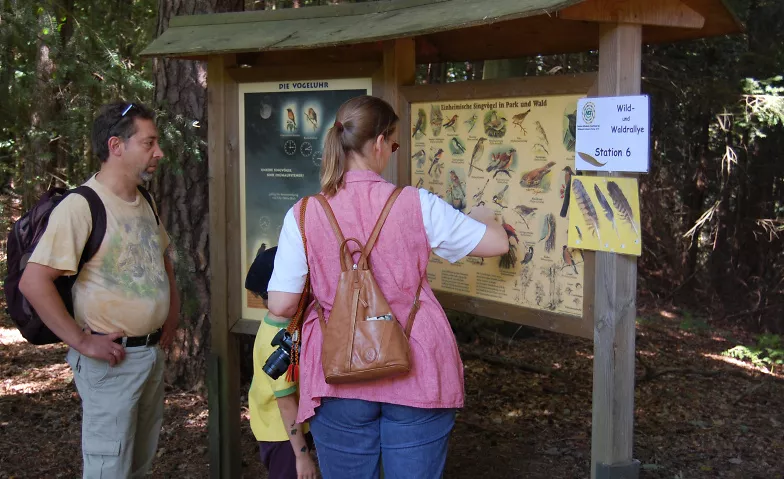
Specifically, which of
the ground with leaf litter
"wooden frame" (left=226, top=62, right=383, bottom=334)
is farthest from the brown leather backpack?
the ground with leaf litter

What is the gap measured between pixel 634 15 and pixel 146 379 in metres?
2.44

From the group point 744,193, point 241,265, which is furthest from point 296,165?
point 744,193

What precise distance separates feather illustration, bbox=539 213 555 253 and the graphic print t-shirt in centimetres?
166

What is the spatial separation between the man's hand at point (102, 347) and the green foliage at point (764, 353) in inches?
284

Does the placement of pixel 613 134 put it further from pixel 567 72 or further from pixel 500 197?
pixel 567 72

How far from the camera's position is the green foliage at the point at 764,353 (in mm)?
8656

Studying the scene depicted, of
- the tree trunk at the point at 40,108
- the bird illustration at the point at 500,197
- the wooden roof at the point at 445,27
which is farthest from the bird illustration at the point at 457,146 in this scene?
the tree trunk at the point at 40,108

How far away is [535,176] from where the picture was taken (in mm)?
3150

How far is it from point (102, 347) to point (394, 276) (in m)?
1.41

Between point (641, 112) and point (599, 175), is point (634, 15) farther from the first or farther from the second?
point (599, 175)

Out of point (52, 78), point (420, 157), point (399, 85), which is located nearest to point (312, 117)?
point (399, 85)

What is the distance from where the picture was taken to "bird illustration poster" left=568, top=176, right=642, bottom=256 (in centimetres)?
280

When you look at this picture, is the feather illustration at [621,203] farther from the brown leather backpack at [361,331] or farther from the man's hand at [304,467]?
the man's hand at [304,467]

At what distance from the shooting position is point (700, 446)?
18.8 ft
